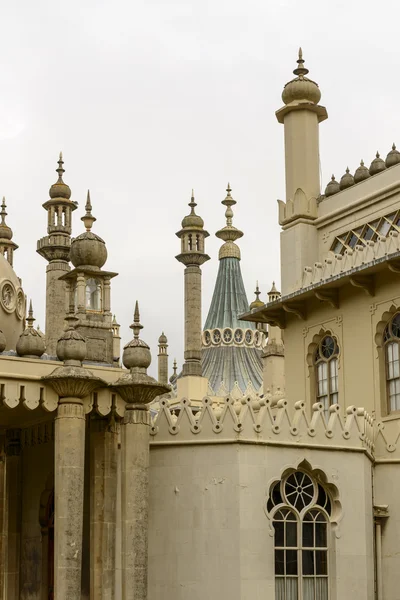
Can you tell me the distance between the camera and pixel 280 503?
19.1 metres

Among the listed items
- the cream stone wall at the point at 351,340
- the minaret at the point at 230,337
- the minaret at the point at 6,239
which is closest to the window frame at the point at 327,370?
the cream stone wall at the point at 351,340

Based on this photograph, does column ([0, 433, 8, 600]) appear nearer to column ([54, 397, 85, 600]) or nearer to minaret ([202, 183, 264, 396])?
column ([54, 397, 85, 600])

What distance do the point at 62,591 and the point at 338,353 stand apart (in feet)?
31.3

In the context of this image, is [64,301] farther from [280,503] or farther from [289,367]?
[280,503]

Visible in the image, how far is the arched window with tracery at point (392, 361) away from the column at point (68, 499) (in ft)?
25.4

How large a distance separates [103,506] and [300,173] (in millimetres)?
10792

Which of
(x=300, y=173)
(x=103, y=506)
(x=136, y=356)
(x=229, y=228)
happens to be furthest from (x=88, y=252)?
(x=229, y=228)

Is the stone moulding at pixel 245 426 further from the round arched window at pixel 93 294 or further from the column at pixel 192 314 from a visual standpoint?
the column at pixel 192 314

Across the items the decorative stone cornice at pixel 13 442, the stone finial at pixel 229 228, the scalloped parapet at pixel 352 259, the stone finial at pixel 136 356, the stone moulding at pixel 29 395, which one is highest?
the stone finial at pixel 229 228

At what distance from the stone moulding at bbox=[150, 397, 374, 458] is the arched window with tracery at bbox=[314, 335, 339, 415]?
3979 mm

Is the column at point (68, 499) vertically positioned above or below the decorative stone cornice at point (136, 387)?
below

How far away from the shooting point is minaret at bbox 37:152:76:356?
32.4m

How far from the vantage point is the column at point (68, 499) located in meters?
16.5

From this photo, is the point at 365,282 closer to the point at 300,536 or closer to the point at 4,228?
the point at 300,536
